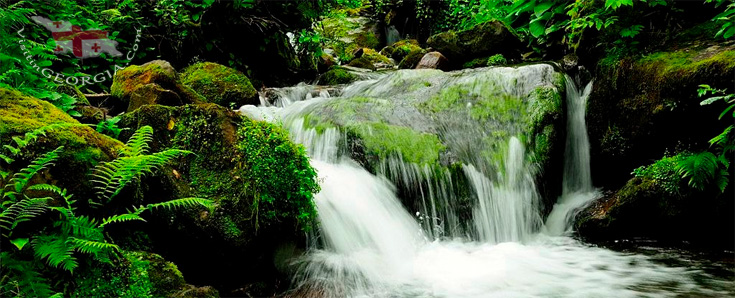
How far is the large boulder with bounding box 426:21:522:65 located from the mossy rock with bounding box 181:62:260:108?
228 inches

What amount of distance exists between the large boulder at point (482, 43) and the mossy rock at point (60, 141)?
924 cm

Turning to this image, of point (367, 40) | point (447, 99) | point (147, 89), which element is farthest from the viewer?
point (367, 40)

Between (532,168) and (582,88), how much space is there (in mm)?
2263

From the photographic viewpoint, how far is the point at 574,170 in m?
6.50

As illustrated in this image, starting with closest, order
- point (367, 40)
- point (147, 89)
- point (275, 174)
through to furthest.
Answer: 1. point (275, 174)
2. point (147, 89)
3. point (367, 40)

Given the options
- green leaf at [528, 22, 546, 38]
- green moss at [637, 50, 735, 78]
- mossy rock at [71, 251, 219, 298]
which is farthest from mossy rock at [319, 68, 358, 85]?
mossy rock at [71, 251, 219, 298]

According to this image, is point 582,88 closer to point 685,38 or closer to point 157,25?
point 685,38

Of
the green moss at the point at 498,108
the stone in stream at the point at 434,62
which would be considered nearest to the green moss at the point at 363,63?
the stone in stream at the point at 434,62

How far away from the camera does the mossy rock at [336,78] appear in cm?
1021

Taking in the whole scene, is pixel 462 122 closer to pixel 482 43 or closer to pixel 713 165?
pixel 713 165

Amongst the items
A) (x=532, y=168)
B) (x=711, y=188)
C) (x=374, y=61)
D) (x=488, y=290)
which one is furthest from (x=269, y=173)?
(x=374, y=61)

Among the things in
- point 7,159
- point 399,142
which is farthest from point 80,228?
point 399,142

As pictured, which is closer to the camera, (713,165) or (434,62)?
(713,165)

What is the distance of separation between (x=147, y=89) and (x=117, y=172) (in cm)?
268
